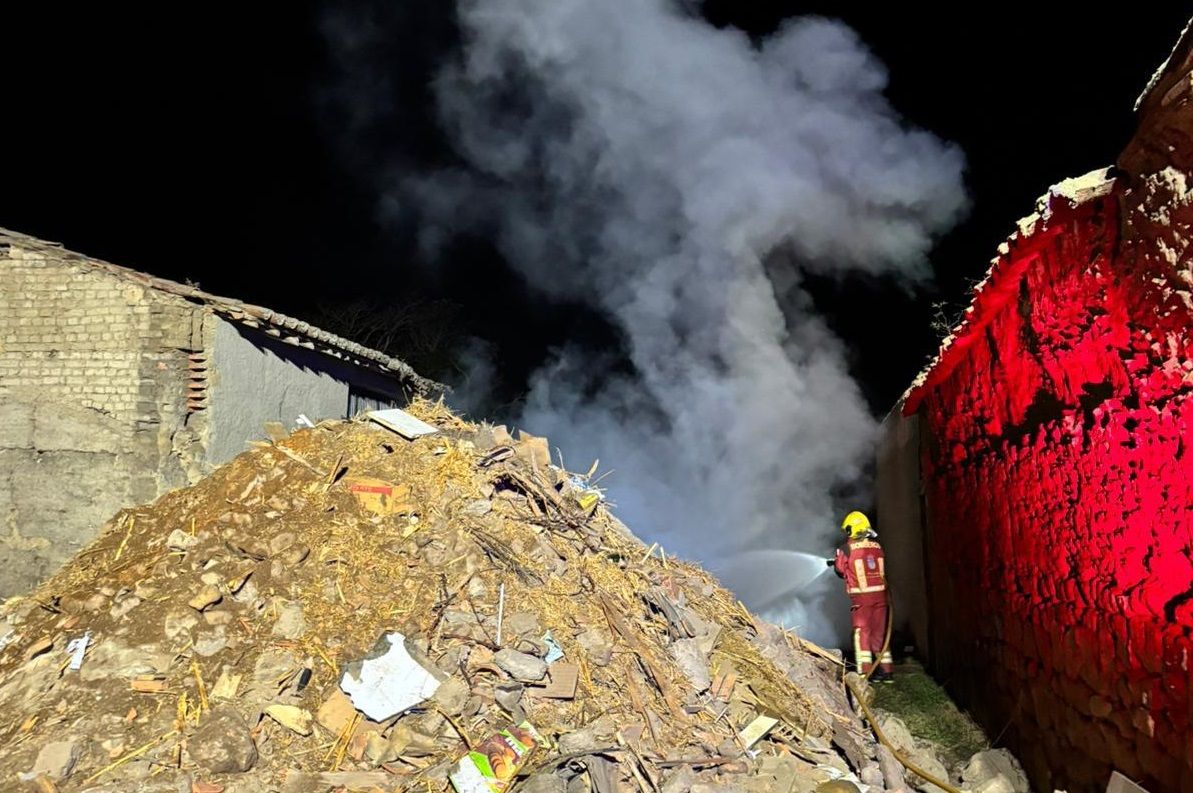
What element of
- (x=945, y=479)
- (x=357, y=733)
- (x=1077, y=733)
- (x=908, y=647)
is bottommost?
(x=357, y=733)

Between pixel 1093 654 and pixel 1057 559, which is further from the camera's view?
pixel 1057 559

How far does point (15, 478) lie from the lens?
26.1 ft

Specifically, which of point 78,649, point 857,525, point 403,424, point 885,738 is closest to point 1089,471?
point 885,738

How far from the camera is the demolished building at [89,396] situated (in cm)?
785

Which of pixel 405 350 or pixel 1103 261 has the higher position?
pixel 405 350

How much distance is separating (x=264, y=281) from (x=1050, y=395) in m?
18.7

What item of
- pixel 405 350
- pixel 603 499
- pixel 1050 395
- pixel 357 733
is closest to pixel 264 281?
pixel 405 350

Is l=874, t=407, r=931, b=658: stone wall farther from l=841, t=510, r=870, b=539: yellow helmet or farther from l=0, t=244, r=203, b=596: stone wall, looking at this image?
l=0, t=244, r=203, b=596: stone wall

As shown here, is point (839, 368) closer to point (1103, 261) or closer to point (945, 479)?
point (945, 479)

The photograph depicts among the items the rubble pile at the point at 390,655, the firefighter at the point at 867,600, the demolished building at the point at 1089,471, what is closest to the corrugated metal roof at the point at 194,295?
the rubble pile at the point at 390,655

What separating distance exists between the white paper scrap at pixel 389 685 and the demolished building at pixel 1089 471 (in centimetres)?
407

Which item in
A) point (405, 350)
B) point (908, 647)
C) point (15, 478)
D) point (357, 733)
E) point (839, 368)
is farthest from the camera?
point (405, 350)

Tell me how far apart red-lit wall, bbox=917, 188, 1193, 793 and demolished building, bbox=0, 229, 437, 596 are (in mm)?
7815

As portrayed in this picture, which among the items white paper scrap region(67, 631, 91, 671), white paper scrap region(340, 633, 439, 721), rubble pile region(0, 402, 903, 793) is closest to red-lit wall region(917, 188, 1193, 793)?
rubble pile region(0, 402, 903, 793)
